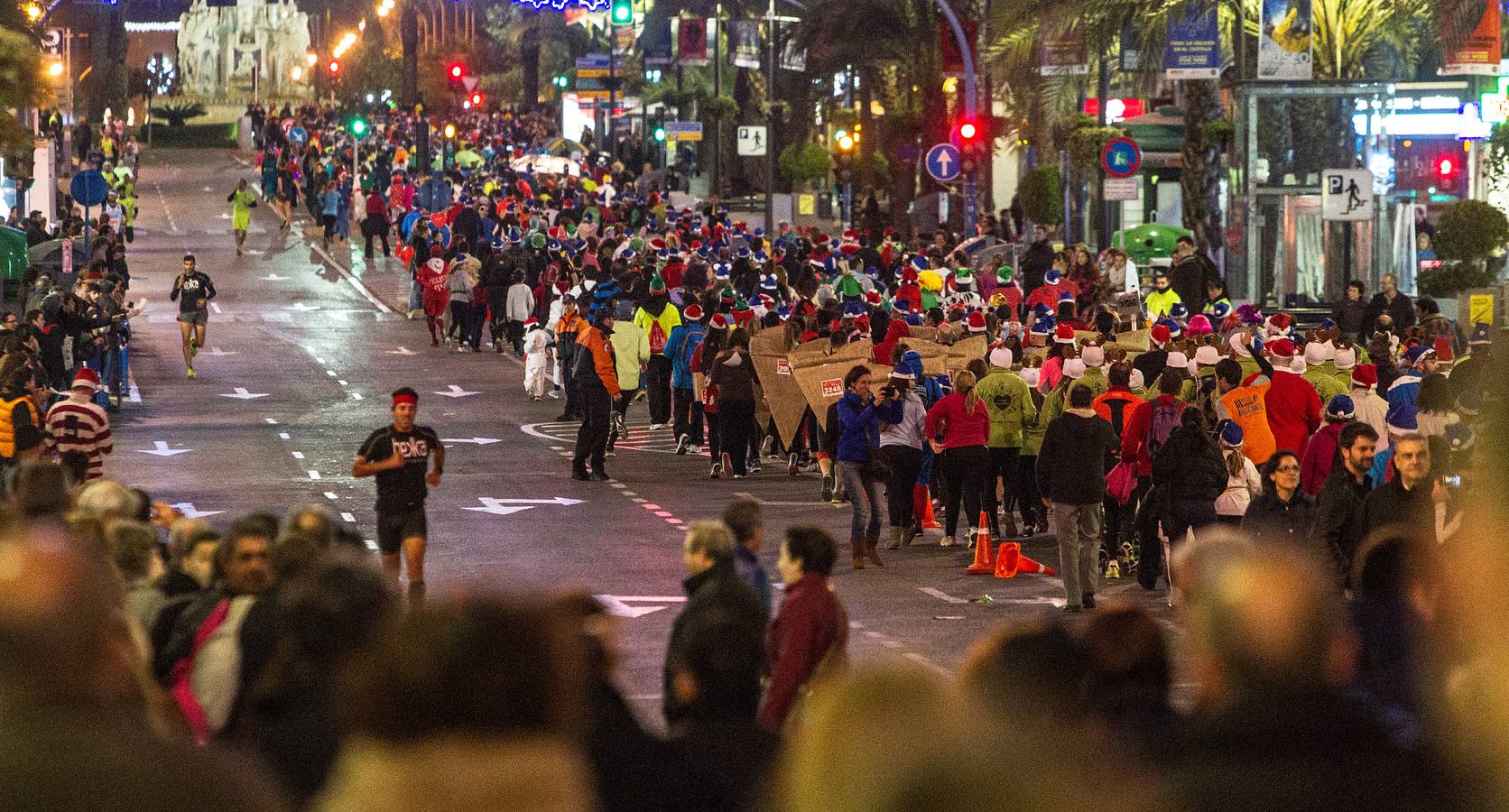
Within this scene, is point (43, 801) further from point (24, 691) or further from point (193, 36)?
point (193, 36)

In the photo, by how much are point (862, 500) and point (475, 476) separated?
6553mm

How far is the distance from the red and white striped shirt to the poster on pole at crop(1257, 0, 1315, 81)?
19.9 m

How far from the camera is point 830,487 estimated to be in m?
22.1

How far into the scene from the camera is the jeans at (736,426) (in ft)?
78.0

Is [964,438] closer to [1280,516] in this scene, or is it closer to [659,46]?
[1280,516]

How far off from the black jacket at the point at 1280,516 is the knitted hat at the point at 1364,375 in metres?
4.76

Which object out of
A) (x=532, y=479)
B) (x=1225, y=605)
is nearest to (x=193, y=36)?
(x=532, y=479)

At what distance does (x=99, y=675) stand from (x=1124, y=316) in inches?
751

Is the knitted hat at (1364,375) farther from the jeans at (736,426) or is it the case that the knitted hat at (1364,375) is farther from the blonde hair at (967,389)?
the jeans at (736,426)

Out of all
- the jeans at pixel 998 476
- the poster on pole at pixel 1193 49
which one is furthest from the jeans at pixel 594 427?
the poster on pole at pixel 1193 49

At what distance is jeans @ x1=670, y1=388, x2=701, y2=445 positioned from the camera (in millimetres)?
25938

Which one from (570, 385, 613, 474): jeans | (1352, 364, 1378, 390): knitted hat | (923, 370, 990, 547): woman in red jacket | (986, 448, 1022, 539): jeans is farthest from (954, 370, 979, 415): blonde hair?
(570, 385, 613, 474): jeans

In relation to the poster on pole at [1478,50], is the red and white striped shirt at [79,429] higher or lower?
lower

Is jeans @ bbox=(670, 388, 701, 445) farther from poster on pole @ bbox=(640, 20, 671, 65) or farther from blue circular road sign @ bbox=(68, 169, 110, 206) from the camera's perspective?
poster on pole @ bbox=(640, 20, 671, 65)
